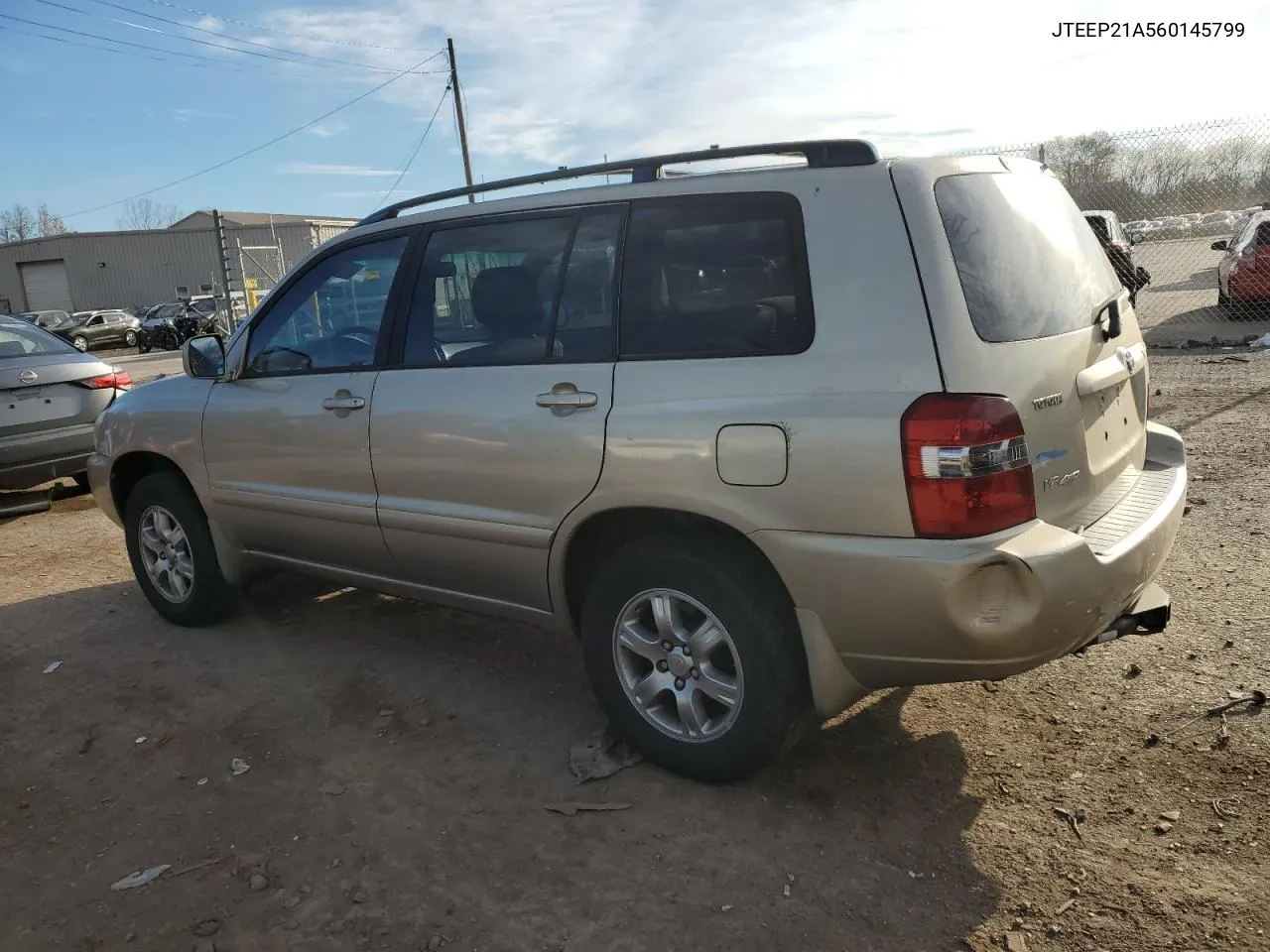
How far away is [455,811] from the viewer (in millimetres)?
3057

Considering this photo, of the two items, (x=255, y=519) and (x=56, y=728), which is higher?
(x=255, y=519)

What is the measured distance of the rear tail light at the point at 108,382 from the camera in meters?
7.63

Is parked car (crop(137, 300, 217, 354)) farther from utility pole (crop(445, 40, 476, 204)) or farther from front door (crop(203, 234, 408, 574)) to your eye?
front door (crop(203, 234, 408, 574))

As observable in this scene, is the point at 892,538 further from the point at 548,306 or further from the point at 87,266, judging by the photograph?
the point at 87,266

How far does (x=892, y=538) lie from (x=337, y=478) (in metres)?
2.31

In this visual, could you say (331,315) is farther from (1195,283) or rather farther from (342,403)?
(1195,283)

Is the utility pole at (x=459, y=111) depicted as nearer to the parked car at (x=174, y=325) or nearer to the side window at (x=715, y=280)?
the parked car at (x=174, y=325)

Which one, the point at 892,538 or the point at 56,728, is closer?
the point at 892,538

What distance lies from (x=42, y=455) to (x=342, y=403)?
4.76 meters

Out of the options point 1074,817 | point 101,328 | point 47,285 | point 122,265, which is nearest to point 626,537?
point 1074,817

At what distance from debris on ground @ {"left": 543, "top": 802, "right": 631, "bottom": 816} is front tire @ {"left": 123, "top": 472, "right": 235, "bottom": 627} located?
2403 millimetres

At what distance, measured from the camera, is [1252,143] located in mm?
11273

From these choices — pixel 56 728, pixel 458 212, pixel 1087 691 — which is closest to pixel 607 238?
pixel 458 212

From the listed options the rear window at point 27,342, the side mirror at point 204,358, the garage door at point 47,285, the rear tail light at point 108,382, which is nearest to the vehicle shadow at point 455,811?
the side mirror at point 204,358
